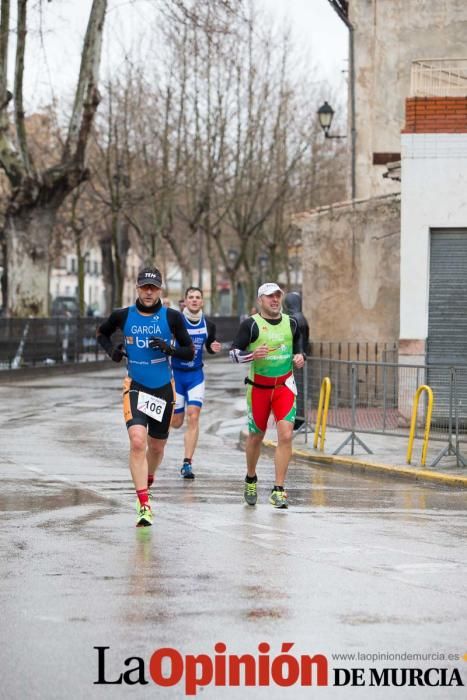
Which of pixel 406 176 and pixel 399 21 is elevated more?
pixel 399 21

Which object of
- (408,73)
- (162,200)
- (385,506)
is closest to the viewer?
(385,506)

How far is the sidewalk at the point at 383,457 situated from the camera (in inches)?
625

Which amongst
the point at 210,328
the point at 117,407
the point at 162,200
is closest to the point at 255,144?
the point at 162,200

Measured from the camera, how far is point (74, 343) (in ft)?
138

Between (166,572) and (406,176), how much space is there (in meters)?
13.3

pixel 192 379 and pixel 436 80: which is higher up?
pixel 436 80

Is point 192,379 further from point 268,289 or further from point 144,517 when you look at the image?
point 144,517

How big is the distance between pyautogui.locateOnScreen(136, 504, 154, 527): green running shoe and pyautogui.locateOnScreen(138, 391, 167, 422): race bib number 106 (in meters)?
0.78

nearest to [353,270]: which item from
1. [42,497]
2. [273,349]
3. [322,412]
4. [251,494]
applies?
[322,412]

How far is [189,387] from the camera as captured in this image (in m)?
15.2

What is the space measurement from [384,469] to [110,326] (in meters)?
5.41

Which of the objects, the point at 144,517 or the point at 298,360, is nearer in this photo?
the point at 144,517

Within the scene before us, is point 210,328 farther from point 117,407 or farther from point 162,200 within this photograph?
point 162,200

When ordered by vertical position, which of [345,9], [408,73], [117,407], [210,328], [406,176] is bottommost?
[117,407]
